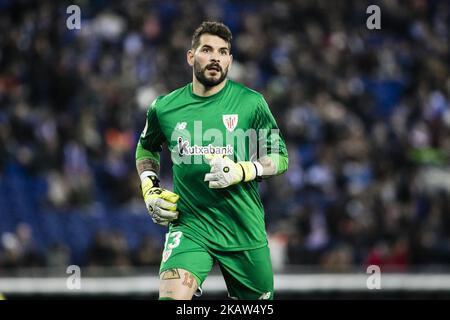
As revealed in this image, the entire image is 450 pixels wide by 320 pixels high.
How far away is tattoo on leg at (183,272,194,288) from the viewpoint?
7680mm

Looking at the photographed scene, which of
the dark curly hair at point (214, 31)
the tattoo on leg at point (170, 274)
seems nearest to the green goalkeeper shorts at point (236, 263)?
the tattoo on leg at point (170, 274)

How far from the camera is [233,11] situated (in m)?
21.1

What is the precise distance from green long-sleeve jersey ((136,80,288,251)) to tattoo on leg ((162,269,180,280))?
1.14ft

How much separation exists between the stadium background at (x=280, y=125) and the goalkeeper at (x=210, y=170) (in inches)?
208

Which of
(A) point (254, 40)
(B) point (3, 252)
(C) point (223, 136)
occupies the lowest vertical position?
(B) point (3, 252)

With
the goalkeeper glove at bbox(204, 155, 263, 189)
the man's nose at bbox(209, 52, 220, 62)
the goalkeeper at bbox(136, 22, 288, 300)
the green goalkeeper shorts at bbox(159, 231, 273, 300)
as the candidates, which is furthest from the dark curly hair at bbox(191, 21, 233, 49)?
the green goalkeeper shorts at bbox(159, 231, 273, 300)

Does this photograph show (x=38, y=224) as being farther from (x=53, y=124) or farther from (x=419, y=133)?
(x=419, y=133)

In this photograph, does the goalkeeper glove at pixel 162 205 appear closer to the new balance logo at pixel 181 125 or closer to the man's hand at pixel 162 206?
the man's hand at pixel 162 206

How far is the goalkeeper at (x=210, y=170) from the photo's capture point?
313 inches

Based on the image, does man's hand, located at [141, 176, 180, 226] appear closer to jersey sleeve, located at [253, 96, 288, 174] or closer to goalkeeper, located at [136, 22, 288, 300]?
goalkeeper, located at [136, 22, 288, 300]

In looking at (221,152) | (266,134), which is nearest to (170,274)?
(221,152)

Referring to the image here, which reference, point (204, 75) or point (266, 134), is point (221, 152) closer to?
point (266, 134)

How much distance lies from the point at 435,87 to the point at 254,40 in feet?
11.4
